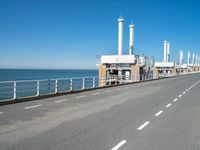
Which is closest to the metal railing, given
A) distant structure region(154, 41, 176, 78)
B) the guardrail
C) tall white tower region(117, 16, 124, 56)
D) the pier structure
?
the guardrail

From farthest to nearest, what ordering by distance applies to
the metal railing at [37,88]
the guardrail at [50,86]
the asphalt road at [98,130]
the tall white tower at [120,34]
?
the tall white tower at [120,34]
the guardrail at [50,86]
the metal railing at [37,88]
the asphalt road at [98,130]

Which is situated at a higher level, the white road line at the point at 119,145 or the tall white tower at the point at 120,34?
the tall white tower at the point at 120,34

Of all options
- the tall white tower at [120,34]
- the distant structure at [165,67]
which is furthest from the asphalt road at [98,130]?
the distant structure at [165,67]

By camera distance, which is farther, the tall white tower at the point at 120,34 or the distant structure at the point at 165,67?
Answer: the distant structure at the point at 165,67

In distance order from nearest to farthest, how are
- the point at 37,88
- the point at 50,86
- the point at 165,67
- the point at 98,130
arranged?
1. the point at 98,130
2. the point at 37,88
3. the point at 50,86
4. the point at 165,67

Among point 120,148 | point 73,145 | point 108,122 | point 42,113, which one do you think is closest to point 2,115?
point 42,113

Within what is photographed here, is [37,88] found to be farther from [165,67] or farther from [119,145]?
[165,67]

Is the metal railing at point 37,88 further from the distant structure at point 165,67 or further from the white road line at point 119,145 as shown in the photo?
the distant structure at point 165,67

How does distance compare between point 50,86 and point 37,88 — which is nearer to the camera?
point 37,88

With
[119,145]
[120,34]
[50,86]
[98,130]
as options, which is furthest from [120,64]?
[119,145]

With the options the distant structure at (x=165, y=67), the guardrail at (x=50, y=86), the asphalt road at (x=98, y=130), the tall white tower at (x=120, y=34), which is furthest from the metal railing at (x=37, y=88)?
the distant structure at (x=165, y=67)

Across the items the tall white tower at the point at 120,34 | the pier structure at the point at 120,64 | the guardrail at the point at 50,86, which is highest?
the tall white tower at the point at 120,34

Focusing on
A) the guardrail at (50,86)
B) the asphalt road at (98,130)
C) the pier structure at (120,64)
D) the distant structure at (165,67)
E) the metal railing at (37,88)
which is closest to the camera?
the asphalt road at (98,130)

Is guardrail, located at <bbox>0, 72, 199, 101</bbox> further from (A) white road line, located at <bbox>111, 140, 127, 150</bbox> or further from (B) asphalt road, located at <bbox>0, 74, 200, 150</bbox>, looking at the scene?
(A) white road line, located at <bbox>111, 140, 127, 150</bbox>
